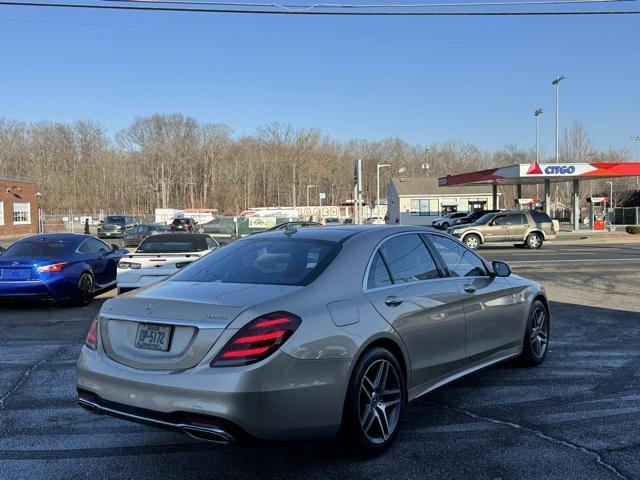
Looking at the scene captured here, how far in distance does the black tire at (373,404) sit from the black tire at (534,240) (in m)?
25.6

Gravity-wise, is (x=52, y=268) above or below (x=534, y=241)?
above

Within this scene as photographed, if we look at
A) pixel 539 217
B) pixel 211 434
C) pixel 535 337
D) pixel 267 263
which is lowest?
pixel 535 337

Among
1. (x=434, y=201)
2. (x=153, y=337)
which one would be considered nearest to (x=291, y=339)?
(x=153, y=337)

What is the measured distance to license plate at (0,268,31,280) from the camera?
33.7 feet

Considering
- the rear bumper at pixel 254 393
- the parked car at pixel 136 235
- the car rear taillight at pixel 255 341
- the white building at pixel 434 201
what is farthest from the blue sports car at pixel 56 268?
the white building at pixel 434 201

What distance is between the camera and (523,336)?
614 centimetres

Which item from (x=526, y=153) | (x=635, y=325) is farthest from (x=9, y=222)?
(x=526, y=153)

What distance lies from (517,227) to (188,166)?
87.2 metres

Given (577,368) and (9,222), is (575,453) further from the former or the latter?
(9,222)

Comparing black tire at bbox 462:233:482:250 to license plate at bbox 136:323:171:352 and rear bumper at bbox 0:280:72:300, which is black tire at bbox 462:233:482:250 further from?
license plate at bbox 136:323:171:352

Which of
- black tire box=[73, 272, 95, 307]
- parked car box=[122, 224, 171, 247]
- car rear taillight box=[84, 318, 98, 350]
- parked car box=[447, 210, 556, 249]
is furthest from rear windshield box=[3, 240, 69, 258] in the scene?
parked car box=[122, 224, 171, 247]

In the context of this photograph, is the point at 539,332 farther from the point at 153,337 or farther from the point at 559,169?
the point at 559,169

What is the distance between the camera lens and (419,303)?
14.9ft

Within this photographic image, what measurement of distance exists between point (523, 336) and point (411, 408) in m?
1.68
